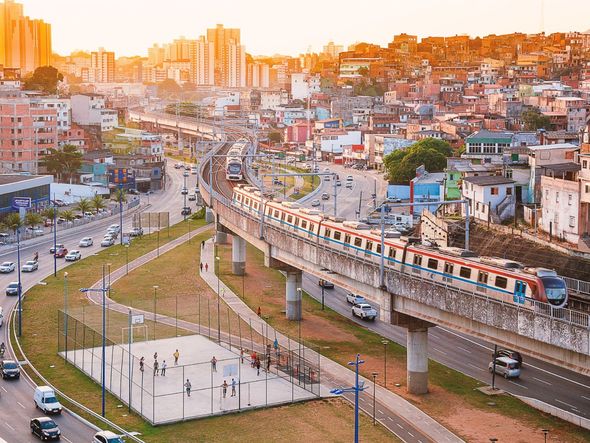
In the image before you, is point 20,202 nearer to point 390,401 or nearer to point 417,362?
point 417,362

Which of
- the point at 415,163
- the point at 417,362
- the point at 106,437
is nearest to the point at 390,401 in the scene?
the point at 417,362

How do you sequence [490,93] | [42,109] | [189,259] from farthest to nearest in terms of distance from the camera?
[490,93] < [42,109] < [189,259]

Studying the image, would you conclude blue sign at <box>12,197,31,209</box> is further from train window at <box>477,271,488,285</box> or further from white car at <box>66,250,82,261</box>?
train window at <box>477,271,488,285</box>

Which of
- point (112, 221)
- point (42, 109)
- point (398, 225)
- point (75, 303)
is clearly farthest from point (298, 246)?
point (42, 109)

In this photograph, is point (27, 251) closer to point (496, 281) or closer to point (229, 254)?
point (229, 254)

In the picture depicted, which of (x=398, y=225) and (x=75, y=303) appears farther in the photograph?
(x=398, y=225)

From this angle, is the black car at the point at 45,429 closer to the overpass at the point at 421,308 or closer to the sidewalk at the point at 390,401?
the sidewalk at the point at 390,401

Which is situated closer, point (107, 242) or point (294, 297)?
point (294, 297)
